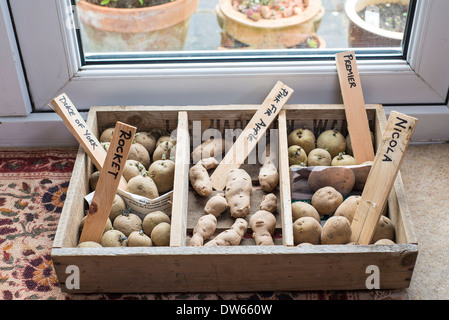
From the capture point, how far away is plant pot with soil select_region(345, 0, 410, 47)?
1.21 m

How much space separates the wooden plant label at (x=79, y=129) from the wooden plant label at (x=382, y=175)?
53 cm

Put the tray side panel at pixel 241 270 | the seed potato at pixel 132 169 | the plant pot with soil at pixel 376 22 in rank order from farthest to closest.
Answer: the plant pot with soil at pixel 376 22
the seed potato at pixel 132 169
the tray side panel at pixel 241 270

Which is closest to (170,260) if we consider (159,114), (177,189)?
(177,189)

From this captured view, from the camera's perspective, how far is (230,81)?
1.22 meters

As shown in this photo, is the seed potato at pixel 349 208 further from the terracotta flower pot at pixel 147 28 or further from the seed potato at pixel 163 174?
the terracotta flower pot at pixel 147 28

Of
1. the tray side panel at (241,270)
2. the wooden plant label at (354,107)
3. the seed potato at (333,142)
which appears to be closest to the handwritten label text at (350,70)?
the wooden plant label at (354,107)

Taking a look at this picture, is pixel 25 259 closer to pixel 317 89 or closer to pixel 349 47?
pixel 317 89

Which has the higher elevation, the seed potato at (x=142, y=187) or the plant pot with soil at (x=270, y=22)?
the plant pot with soil at (x=270, y=22)

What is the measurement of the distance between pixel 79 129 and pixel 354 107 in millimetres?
600

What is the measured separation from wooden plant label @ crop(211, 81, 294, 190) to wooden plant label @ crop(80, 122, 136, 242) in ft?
0.79

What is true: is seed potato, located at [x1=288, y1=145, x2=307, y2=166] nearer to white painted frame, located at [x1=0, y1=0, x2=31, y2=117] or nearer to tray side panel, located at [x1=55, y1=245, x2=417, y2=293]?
tray side panel, located at [x1=55, y1=245, x2=417, y2=293]

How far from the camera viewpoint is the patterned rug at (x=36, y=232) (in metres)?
0.92

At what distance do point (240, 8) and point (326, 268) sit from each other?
27.5 inches

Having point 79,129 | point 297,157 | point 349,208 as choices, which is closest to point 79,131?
point 79,129
